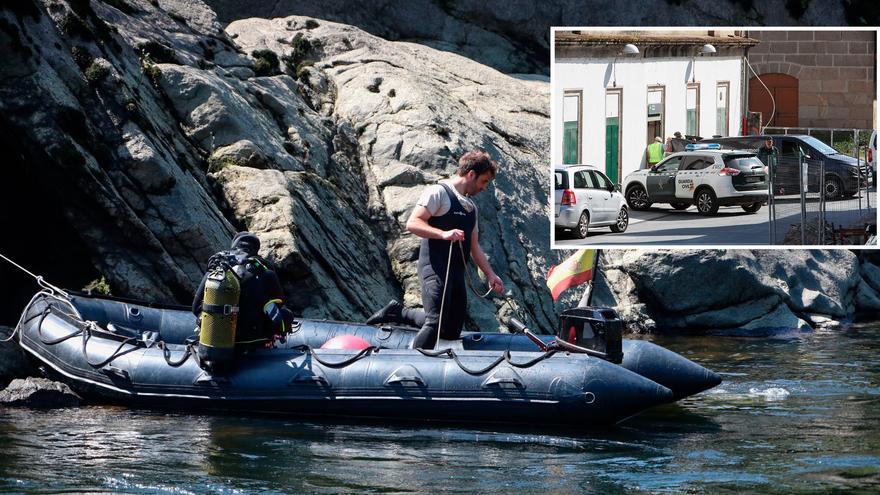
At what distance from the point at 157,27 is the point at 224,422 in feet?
30.9

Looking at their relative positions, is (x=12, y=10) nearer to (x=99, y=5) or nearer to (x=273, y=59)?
(x=99, y=5)

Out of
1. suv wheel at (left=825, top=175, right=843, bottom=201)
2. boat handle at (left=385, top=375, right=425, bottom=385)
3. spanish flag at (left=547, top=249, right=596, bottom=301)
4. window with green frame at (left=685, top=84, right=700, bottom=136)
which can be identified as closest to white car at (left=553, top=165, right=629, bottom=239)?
window with green frame at (left=685, top=84, right=700, bottom=136)

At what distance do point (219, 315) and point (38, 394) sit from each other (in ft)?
6.09

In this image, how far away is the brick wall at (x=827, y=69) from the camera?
50.0 feet

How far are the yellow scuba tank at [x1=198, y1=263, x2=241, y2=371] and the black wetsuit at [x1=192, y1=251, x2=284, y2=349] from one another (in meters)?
0.09

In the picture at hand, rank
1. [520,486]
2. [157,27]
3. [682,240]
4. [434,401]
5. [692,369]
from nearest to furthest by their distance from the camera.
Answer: [520,486] → [434,401] → [692,369] → [682,240] → [157,27]

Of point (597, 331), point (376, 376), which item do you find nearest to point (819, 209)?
point (597, 331)

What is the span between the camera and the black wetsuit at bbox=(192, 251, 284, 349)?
427 inches

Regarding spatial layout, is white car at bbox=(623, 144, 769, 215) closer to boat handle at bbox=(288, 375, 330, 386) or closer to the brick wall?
the brick wall

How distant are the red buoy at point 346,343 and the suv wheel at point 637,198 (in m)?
3.94

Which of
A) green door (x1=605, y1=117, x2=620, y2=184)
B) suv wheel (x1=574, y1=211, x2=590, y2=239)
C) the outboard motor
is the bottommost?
the outboard motor

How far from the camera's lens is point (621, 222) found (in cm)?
1455

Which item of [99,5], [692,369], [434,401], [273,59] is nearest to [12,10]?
[99,5]

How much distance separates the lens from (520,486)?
28.1 ft
